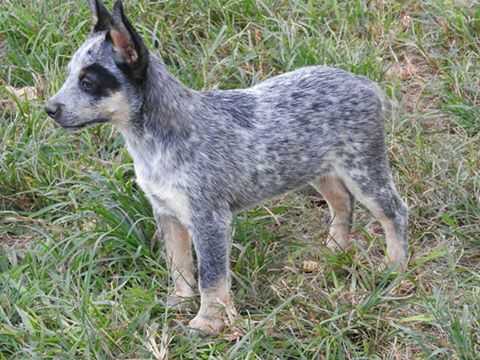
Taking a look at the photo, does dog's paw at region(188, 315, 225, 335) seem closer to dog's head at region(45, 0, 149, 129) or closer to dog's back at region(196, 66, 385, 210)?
dog's back at region(196, 66, 385, 210)

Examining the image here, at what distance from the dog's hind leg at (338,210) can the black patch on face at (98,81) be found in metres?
1.48

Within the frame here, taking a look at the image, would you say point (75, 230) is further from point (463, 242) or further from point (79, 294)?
point (463, 242)

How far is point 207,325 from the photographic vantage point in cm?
510

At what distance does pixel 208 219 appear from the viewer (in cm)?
505

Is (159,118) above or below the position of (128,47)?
below

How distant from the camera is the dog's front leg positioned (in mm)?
5055

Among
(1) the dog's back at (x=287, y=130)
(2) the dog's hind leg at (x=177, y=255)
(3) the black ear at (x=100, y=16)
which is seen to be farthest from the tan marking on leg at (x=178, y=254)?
(3) the black ear at (x=100, y=16)

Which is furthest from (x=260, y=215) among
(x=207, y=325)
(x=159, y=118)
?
(x=159, y=118)

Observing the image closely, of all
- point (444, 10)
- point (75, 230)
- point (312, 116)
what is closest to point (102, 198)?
point (75, 230)

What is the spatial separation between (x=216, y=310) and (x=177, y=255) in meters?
0.44

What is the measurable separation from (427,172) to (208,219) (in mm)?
1701

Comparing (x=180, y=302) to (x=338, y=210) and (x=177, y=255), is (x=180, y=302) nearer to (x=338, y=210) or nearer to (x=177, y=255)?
(x=177, y=255)

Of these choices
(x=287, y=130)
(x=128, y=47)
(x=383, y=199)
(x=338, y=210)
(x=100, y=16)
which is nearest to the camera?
(x=128, y=47)

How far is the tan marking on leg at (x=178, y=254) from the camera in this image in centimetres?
531
